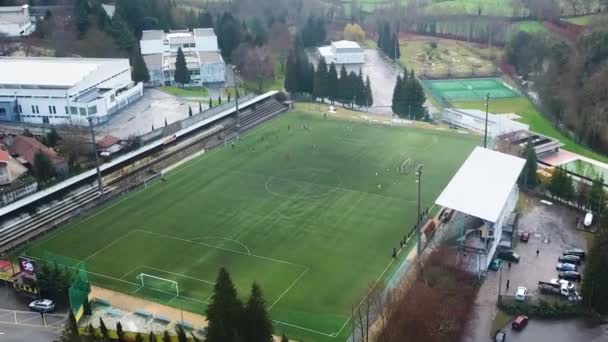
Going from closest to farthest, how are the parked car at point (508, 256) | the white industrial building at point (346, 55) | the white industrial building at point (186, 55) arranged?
the parked car at point (508, 256)
the white industrial building at point (186, 55)
the white industrial building at point (346, 55)

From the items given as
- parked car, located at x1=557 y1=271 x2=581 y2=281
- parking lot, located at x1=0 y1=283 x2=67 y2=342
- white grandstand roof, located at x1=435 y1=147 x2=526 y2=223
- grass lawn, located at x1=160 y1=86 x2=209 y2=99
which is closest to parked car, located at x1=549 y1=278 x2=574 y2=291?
parked car, located at x1=557 y1=271 x2=581 y2=281

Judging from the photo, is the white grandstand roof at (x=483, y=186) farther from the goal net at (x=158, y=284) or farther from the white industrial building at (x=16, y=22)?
the white industrial building at (x=16, y=22)

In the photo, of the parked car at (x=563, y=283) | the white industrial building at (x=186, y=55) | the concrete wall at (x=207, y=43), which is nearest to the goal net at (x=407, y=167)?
the parked car at (x=563, y=283)

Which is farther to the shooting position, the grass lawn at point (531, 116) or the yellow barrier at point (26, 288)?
the grass lawn at point (531, 116)

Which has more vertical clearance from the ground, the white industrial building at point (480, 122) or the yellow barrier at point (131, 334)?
the white industrial building at point (480, 122)

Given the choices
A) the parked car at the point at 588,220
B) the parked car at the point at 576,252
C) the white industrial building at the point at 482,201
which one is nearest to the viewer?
the white industrial building at the point at 482,201

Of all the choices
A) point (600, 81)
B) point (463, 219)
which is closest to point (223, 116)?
point (463, 219)

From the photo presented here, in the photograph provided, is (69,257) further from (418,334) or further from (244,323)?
(418,334)

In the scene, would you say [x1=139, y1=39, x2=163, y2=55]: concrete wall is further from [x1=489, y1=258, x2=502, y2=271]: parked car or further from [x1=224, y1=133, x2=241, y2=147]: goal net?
[x1=489, y1=258, x2=502, y2=271]: parked car
